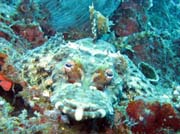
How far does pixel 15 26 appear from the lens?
19.7 feet

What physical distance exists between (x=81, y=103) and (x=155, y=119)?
3.04 ft

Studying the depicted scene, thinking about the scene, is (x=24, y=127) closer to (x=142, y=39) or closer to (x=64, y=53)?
(x=64, y=53)

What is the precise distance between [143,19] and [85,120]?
18.3ft

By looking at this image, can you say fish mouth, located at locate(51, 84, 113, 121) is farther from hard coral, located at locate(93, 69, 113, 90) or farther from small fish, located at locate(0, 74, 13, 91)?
small fish, located at locate(0, 74, 13, 91)

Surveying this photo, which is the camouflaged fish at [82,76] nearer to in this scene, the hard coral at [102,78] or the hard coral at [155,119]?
the hard coral at [102,78]

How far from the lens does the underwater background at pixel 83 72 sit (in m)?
3.34

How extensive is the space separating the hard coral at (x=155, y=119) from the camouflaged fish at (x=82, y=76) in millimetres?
358

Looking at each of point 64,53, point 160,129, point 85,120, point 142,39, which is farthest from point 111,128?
point 142,39

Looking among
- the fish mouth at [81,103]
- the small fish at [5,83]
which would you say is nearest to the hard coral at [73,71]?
the fish mouth at [81,103]

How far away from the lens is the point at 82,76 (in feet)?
12.8

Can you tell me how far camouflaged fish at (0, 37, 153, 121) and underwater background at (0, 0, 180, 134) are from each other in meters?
0.01

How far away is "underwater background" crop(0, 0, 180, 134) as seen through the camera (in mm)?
3342

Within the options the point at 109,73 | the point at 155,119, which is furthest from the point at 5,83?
the point at 155,119

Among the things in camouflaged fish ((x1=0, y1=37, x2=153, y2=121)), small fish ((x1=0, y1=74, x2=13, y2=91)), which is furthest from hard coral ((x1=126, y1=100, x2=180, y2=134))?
small fish ((x1=0, y1=74, x2=13, y2=91))
